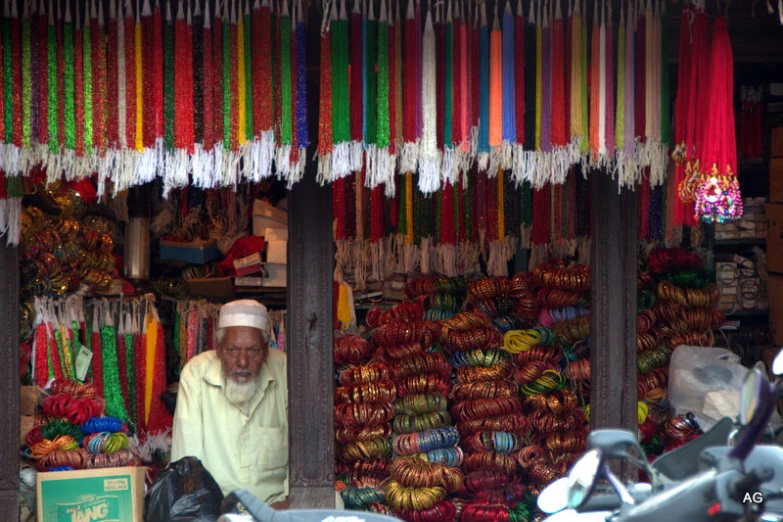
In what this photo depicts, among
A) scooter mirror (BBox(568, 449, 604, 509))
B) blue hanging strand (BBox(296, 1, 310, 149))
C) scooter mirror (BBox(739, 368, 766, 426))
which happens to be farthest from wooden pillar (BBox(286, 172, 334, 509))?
scooter mirror (BBox(739, 368, 766, 426))

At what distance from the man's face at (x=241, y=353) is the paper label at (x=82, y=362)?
55.5 inches

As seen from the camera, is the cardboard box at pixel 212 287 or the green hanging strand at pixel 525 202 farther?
the cardboard box at pixel 212 287

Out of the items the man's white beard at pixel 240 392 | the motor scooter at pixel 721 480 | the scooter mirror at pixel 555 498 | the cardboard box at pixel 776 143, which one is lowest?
the scooter mirror at pixel 555 498

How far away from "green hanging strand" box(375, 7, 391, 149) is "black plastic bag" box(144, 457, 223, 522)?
177cm

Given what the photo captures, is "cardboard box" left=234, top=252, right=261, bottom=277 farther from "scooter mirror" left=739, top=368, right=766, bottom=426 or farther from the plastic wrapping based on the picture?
"scooter mirror" left=739, top=368, right=766, bottom=426

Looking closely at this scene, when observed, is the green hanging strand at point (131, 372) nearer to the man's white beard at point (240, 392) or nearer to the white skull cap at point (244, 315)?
the white skull cap at point (244, 315)

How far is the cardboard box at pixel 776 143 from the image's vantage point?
626 centimetres

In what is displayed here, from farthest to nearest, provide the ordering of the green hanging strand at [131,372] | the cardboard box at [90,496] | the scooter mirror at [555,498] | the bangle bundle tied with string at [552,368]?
the green hanging strand at [131,372] < the bangle bundle tied with string at [552,368] < the cardboard box at [90,496] < the scooter mirror at [555,498]

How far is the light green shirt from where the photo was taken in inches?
206

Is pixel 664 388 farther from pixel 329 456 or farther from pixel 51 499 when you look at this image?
pixel 51 499

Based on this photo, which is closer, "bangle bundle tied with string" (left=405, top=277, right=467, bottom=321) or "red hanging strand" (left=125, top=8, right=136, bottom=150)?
"red hanging strand" (left=125, top=8, right=136, bottom=150)

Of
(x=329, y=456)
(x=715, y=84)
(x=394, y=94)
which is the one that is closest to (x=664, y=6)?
(x=715, y=84)

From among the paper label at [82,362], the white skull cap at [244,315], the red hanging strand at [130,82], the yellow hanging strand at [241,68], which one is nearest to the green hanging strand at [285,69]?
the yellow hanging strand at [241,68]

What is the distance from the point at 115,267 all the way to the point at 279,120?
2.86 meters
